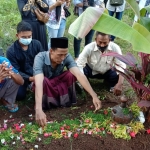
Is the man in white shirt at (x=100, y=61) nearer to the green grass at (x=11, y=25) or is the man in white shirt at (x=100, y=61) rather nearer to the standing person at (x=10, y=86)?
the green grass at (x=11, y=25)

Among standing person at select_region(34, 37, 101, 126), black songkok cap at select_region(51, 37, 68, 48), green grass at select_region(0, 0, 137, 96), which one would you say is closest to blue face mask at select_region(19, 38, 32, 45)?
standing person at select_region(34, 37, 101, 126)

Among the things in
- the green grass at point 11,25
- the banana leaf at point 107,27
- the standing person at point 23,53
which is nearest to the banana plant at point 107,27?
the banana leaf at point 107,27

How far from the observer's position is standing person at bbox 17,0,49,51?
3.75 meters

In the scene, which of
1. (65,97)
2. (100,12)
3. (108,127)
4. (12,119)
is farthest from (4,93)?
(100,12)

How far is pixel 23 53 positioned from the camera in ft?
12.1

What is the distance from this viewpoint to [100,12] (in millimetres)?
1960

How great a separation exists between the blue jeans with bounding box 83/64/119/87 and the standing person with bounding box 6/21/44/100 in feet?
2.51

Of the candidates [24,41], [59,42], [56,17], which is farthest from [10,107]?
[56,17]

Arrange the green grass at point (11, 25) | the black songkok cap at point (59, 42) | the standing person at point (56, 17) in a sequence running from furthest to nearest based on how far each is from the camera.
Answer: the green grass at point (11, 25)
the standing person at point (56, 17)
the black songkok cap at point (59, 42)

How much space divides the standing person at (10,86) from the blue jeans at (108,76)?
1064 millimetres

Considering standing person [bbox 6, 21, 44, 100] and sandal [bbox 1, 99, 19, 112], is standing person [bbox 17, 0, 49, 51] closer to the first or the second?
standing person [bbox 6, 21, 44, 100]

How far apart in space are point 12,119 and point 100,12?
1.81m

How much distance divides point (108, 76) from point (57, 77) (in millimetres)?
900

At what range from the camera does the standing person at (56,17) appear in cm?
421
